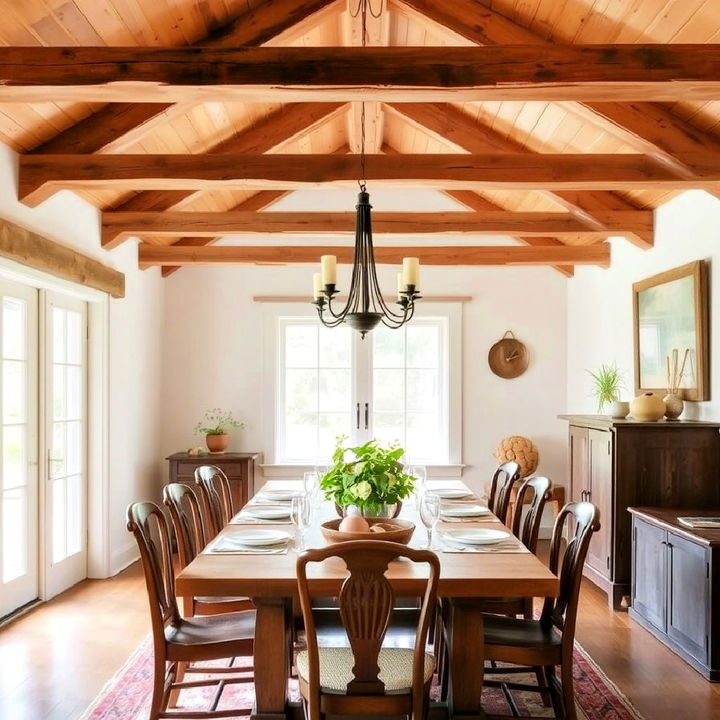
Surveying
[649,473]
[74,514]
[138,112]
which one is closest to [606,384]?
[649,473]

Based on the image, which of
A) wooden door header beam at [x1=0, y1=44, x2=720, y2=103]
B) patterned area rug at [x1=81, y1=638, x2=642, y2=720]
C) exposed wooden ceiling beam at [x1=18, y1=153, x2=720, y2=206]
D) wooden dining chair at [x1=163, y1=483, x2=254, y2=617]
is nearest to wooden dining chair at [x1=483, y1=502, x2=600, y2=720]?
patterned area rug at [x1=81, y1=638, x2=642, y2=720]

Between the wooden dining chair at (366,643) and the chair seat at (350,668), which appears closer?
the wooden dining chair at (366,643)

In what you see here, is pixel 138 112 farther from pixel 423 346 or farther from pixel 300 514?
pixel 423 346

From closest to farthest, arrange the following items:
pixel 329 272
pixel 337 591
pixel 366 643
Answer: pixel 366 643 → pixel 337 591 → pixel 329 272

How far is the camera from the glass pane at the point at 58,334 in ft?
16.7

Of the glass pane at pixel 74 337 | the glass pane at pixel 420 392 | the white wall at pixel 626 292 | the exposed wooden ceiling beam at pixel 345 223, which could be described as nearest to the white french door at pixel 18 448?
the glass pane at pixel 74 337

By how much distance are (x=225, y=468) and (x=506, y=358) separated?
2.75 metres

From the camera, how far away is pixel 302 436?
23.9 ft

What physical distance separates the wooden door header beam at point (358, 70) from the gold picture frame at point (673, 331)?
6.64ft

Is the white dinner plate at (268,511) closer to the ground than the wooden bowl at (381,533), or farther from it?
closer to the ground

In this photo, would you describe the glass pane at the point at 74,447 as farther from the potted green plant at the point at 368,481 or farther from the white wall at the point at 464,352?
the potted green plant at the point at 368,481

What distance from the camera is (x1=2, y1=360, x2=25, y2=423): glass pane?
447 centimetres

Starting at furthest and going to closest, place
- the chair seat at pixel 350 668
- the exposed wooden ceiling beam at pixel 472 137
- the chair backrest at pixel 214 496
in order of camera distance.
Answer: the exposed wooden ceiling beam at pixel 472 137
the chair backrest at pixel 214 496
the chair seat at pixel 350 668

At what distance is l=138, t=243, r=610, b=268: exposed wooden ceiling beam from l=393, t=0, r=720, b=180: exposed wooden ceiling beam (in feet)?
6.62
